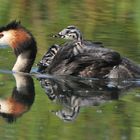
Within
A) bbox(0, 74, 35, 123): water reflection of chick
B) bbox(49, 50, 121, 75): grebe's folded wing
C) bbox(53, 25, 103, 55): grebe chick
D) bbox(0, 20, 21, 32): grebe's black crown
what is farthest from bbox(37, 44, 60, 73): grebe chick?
bbox(0, 74, 35, 123): water reflection of chick

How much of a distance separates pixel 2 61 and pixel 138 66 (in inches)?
78.0

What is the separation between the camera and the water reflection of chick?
9.00m

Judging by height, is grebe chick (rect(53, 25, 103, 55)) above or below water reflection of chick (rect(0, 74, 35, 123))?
below

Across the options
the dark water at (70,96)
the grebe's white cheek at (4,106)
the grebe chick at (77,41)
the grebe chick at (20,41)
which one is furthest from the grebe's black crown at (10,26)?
the grebe's white cheek at (4,106)

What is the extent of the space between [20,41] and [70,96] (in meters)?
2.36

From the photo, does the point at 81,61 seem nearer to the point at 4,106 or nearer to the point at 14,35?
the point at 14,35

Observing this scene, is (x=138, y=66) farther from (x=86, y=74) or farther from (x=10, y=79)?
(x=10, y=79)

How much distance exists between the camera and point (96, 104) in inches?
369

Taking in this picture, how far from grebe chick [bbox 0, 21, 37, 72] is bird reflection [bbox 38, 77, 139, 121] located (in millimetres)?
812

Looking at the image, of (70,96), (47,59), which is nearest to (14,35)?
(47,59)

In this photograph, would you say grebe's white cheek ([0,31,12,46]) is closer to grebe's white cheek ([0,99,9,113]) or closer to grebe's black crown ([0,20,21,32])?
grebe's black crown ([0,20,21,32])

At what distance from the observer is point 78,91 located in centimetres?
1017

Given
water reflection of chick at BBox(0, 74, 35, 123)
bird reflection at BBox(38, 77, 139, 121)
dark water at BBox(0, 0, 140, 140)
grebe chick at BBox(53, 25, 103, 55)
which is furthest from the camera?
grebe chick at BBox(53, 25, 103, 55)

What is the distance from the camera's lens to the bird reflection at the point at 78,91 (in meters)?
9.22
